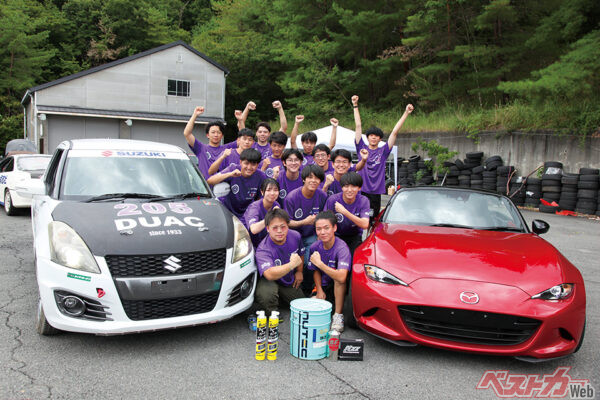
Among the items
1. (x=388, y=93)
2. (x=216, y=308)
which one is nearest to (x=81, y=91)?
(x=388, y=93)

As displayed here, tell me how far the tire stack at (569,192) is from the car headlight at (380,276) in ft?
38.1

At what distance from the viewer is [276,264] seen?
163 inches

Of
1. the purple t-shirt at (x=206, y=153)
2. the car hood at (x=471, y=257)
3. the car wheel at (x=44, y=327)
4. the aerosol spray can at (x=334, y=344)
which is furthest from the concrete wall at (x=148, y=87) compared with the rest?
the aerosol spray can at (x=334, y=344)

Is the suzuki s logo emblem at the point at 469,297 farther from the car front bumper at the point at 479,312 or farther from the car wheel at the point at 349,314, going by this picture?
the car wheel at the point at 349,314

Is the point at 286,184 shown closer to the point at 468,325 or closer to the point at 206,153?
the point at 206,153

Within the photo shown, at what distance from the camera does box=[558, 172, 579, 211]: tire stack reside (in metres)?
12.7

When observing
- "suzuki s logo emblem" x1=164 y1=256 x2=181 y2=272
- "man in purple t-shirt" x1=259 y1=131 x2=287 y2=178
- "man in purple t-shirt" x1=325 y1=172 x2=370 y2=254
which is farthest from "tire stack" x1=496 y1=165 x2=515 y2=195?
"suzuki s logo emblem" x1=164 y1=256 x2=181 y2=272

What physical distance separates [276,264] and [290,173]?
141cm

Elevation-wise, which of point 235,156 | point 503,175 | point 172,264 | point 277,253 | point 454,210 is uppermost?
point 235,156

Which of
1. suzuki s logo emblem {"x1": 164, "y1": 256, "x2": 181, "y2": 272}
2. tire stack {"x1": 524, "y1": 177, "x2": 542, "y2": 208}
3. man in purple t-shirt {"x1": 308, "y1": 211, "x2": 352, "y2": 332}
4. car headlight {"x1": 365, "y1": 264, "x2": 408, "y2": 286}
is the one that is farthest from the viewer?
tire stack {"x1": 524, "y1": 177, "x2": 542, "y2": 208}

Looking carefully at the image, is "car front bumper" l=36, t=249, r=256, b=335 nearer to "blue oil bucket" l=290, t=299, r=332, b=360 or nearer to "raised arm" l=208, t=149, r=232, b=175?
"blue oil bucket" l=290, t=299, r=332, b=360

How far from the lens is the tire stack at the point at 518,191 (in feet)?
46.4

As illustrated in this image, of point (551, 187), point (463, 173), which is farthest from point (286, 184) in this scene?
point (463, 173)

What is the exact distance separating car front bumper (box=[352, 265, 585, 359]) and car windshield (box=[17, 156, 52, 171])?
916 centimetres
